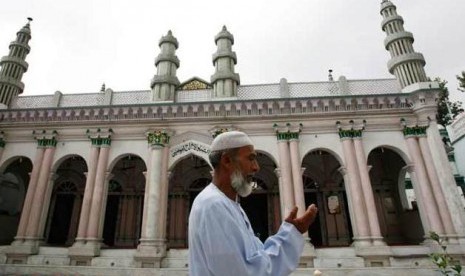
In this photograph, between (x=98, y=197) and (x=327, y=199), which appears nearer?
(x=98, y=197)

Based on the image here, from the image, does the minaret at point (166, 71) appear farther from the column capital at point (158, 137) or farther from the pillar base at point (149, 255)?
the pillar base at point (149, 255)

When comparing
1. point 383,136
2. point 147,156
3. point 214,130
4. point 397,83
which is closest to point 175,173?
point 147,156

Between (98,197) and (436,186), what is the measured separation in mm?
13942

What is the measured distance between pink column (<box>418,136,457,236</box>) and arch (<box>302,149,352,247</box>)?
3563 millimetres

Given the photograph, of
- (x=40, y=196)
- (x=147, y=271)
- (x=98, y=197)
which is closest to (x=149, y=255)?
(x=147, y=271)

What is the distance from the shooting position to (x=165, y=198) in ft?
41.0

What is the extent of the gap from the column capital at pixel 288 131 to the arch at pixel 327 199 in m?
1.76

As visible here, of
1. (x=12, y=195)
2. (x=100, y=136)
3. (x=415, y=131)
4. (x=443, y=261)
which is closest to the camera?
(x=443, y=261)

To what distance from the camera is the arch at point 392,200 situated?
1394 cm

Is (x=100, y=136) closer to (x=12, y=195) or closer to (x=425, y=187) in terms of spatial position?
(x=12, y=195)

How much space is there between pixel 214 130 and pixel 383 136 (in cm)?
745

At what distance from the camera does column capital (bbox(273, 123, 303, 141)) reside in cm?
1288

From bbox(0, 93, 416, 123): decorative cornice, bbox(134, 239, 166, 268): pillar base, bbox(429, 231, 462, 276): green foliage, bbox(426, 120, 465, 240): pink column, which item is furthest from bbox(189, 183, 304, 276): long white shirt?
bbox(426, 120, 465, 240): pink column

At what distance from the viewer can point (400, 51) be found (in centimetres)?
1400
